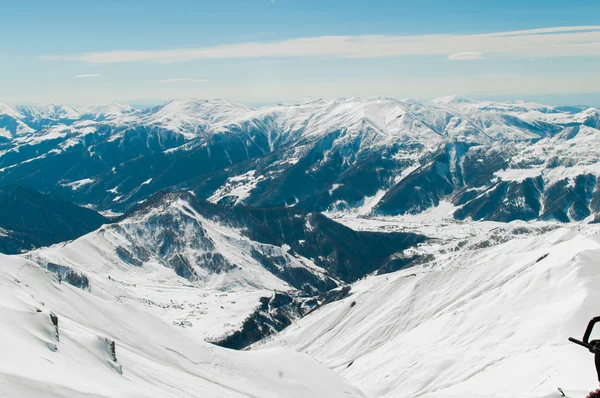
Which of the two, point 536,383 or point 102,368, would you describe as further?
point 536,383

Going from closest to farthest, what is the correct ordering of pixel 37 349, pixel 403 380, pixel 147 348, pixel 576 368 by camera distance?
A: pixel 37 349, pixel 576 368, pixel 147 348, pixel 403 380

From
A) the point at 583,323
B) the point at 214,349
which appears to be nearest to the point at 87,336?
the point at 214,349

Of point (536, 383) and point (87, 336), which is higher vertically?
point (87, 336)

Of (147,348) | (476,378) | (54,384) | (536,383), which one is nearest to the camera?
(54,384)

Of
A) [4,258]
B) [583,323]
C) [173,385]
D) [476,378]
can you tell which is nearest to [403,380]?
[476,378]

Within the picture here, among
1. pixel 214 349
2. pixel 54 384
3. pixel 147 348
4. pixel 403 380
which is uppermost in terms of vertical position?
pixel 54 384

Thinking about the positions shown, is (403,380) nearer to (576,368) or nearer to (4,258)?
(576,368)
